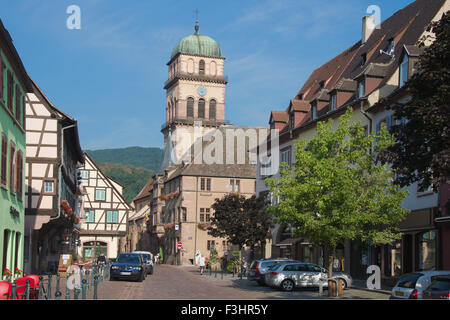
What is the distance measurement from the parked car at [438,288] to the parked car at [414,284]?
117 millimetres

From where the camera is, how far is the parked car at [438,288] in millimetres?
16062

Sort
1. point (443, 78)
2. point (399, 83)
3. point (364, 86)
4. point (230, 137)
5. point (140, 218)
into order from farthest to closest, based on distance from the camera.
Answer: point (140, 218), point (230, 137), point (364, 86), point (399, 83), point (443, 78)

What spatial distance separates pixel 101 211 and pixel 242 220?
3208cm

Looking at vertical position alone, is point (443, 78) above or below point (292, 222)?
above

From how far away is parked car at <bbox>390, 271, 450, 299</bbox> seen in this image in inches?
655

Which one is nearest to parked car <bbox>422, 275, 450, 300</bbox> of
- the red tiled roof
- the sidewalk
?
the sidewalk

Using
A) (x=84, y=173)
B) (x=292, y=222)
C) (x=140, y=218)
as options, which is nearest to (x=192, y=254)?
(x=84, y=173)

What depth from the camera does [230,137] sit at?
8700 centimetres

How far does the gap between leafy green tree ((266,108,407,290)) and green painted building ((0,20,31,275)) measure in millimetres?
10530

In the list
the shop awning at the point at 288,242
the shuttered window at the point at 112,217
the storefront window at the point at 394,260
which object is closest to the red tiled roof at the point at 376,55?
the shop awning at the point at 288,242

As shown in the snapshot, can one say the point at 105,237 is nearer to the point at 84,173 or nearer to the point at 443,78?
the point at 84,173

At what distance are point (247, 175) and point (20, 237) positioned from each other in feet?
173

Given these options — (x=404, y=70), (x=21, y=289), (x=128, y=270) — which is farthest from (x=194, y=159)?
(x=21, y=289)

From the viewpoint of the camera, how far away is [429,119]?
14922 mm
